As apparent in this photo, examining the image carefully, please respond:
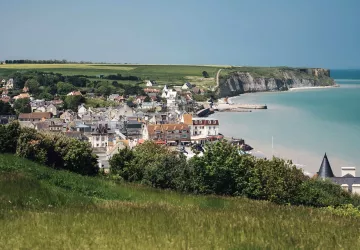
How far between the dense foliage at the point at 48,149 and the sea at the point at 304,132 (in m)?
21.6

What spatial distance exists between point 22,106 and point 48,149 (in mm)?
61211

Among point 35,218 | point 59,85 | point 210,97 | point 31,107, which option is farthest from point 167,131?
point 210,97

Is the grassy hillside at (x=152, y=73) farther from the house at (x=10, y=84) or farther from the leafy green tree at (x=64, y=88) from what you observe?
the leafy green tree at (x=64, y=88)

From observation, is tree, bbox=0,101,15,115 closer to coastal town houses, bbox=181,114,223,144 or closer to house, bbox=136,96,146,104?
coastal town houses, bbox=181,114,223,144

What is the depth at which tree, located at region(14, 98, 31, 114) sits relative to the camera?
77.1 meters

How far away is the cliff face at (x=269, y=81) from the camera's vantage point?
5758 inches

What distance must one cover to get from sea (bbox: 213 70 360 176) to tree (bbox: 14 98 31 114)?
28102 mm

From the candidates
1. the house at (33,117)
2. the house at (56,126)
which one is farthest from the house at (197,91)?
the house at (56,126)

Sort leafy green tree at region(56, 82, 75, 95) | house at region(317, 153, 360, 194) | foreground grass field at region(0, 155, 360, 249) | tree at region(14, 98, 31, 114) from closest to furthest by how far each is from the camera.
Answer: foreground grass field at region(0, 155, 360, 249), house at region(317, 153, 360, 194), tree at region(14, 98, 31, 114), leafy green tree at region(56, 82, 75, 95)

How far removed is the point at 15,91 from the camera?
10362 cm

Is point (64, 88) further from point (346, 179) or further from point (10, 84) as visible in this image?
point (346, 179)

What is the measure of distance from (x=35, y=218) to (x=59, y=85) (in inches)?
4019

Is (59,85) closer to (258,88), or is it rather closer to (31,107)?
(31,107)

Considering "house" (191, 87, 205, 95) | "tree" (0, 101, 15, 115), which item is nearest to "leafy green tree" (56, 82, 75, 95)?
"house" (191, 87, 205, 95)
